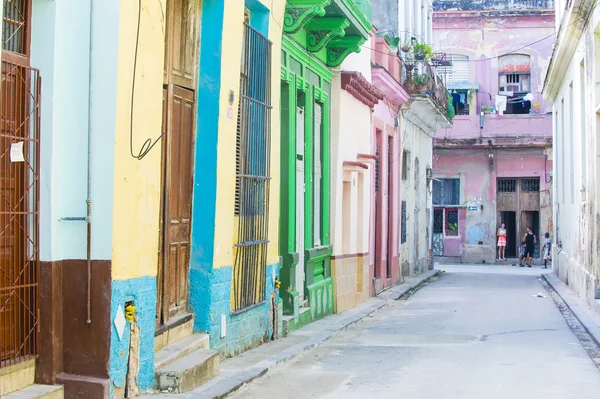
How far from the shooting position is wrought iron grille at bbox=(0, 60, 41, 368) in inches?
277

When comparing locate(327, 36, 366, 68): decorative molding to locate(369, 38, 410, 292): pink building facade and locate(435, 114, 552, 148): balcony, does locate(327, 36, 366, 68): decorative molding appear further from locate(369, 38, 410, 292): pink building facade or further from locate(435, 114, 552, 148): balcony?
locate(435, 114, 552, 148): balcony

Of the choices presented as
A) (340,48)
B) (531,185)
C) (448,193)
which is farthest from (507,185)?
(340,48)

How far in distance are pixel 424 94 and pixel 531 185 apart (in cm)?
1635

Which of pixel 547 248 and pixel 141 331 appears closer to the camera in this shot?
pixel 141 331

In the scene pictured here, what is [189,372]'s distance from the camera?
8.59 metres

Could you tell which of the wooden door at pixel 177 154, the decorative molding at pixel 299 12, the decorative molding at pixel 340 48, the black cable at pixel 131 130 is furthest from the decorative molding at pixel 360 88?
the black cable at pixel 131 130

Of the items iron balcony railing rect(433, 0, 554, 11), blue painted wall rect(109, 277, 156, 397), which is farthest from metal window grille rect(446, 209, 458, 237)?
blue painted wall rect(109, 277, 156, 397)

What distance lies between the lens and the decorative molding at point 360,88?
1750cm

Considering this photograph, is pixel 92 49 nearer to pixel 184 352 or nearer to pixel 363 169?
pixel 184 352

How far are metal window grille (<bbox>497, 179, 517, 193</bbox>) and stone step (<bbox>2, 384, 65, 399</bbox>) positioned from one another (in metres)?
35.0

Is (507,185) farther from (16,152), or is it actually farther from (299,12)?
(16,152)

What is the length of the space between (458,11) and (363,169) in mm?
23887

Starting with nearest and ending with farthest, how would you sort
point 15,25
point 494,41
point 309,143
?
point 15,25 → point 309,143 → point 494,41

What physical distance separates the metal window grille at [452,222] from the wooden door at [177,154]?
3178 cm
